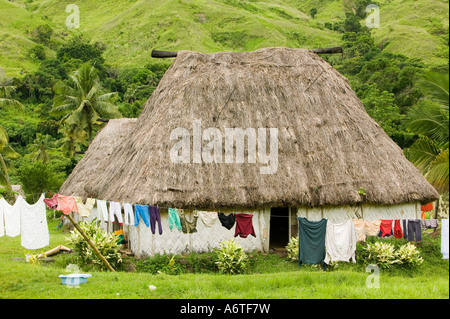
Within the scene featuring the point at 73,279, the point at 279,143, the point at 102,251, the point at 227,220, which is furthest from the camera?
the point at 279,143

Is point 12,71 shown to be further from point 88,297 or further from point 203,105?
point 88,297

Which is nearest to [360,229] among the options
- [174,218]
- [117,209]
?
[174,218]

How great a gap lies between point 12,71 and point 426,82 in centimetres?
7786

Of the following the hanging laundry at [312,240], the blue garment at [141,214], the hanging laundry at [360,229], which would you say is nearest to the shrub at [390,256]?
the hanging laundry at [360,229]

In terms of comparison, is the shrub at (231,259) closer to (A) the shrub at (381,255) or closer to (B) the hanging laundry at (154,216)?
(B) the hanging laundry at (154,216)

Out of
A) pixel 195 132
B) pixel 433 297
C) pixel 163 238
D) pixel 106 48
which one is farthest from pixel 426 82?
pixel 106 48

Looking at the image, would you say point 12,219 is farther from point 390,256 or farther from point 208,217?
point 390,256

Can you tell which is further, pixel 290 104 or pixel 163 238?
pixel 290 104

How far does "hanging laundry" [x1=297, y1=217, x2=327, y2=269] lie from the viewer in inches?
570

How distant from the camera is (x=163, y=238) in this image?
15773 millimetres

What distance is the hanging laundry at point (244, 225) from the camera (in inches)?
596

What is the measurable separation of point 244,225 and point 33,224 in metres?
6.87

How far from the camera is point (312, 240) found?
47.8ft

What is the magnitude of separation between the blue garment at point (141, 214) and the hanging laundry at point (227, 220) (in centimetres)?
224
